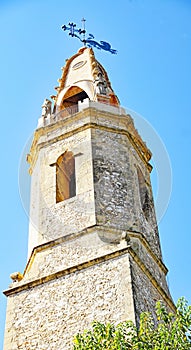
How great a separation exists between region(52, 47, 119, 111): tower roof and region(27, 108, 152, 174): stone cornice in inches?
47.5

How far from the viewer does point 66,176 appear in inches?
614

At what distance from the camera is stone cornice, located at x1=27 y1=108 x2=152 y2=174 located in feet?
51.6

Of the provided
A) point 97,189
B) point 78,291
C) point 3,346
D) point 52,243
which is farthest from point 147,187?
point 3,346

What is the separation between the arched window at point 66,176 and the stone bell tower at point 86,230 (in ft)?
0.09

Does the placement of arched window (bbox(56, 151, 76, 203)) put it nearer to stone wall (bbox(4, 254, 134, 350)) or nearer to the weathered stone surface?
the weathered stone surface

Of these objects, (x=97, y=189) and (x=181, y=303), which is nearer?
(x=181, y=303)

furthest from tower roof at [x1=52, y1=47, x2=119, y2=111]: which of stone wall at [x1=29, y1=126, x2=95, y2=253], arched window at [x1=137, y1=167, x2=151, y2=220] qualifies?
arched window at [x1=137, y1=167, x2=151, y2=220]

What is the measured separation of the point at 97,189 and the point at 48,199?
1305 mm

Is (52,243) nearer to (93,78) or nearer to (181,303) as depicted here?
(181,303)

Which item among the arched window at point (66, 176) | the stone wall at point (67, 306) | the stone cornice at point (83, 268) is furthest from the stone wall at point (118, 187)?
the stone wall at point (67, 306)

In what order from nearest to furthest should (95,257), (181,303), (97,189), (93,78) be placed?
(181,303)
(95,257)
(97,189)
(93,78)

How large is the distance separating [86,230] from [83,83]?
6.85m

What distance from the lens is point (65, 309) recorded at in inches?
457

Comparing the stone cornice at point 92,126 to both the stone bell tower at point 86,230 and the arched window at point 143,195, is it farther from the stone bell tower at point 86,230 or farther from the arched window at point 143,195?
the arched window at point 143,195
